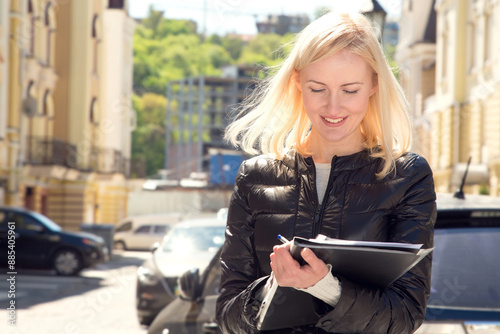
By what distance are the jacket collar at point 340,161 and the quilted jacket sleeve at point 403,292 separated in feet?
0.40

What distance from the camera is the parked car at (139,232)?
40500mm

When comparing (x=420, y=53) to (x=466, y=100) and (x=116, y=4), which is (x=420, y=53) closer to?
(x=466, y=100)

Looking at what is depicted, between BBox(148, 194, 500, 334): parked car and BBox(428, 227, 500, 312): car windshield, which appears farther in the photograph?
BBox(428, 227, 500, 312): car windshield

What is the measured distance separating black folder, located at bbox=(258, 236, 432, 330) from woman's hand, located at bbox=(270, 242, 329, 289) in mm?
16

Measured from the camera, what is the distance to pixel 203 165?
4237 inches

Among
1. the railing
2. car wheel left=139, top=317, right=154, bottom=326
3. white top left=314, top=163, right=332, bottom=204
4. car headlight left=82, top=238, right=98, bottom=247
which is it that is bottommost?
car headlight left=82, top=238, right=98, bottom=247

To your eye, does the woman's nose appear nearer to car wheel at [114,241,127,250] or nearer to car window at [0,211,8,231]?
car window at [0,211,8,231]

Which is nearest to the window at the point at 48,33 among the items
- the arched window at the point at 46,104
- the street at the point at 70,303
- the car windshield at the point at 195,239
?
the arched window at the point at 46,104

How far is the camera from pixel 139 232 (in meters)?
40.9

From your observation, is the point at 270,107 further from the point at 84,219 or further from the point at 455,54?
the point at 84,219

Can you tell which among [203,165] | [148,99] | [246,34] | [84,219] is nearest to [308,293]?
[84,219]

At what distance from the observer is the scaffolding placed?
11188 cm

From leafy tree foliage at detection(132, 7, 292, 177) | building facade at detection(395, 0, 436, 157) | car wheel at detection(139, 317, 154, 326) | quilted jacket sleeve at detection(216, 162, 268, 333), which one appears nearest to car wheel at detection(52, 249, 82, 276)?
car wheel at detection(139, 317, 154, 326)

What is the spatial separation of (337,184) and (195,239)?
416 inches
